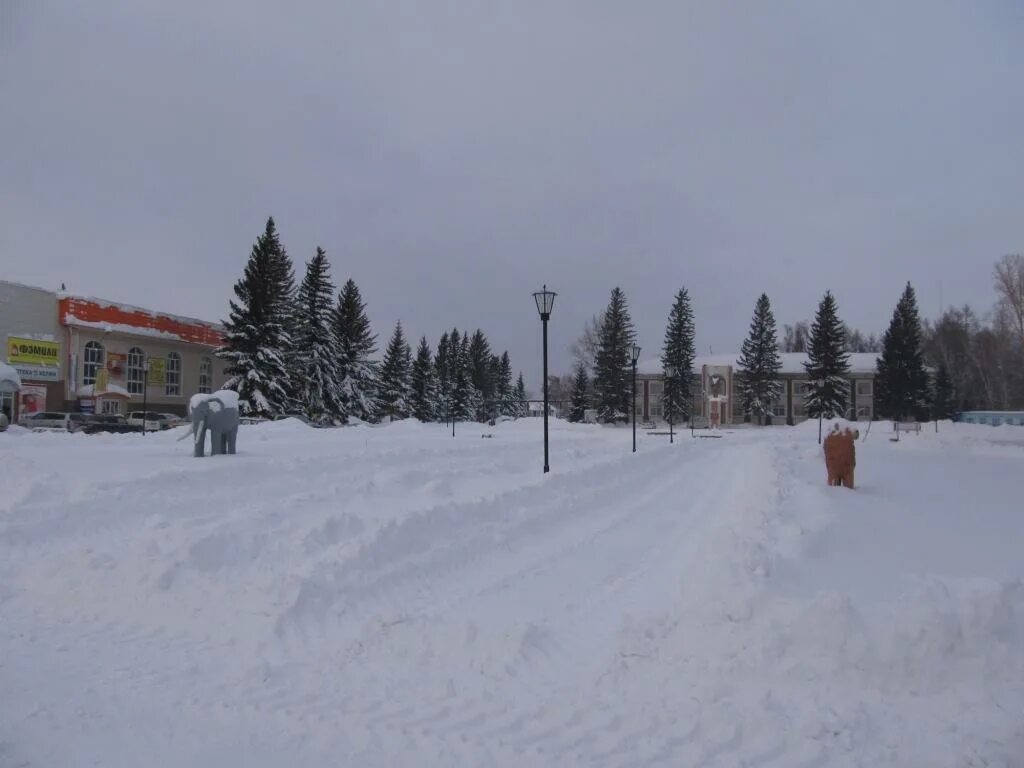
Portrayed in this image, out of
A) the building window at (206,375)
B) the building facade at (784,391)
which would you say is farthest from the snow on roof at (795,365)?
the building window at (206,375)

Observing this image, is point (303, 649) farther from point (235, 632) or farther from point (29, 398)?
point (29, 398)

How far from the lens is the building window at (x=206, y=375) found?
55753 mm

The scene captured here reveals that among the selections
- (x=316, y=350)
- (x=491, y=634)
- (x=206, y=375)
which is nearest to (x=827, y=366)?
(x=316, y=350)

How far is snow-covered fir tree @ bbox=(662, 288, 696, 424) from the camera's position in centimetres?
7269

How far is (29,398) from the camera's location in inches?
1699

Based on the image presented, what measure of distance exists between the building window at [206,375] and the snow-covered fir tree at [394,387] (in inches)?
531

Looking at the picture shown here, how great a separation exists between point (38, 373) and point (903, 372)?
71183 mm

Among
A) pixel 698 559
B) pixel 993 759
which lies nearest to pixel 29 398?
pixel 698 559

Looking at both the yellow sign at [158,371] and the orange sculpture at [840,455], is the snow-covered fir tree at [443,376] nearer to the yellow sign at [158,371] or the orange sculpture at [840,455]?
the yellow sign at [158,371]

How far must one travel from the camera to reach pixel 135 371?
1975 inches

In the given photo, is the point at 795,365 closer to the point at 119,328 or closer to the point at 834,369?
the point at 834,369

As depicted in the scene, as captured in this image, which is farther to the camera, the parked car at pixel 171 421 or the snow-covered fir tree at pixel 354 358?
the snow-covered fir tree at pixel 354 358

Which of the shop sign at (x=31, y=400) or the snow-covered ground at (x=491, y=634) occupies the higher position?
the shop sign at (x=31, y=400)

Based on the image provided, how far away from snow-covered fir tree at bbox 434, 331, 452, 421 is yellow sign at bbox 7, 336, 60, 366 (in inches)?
1406
